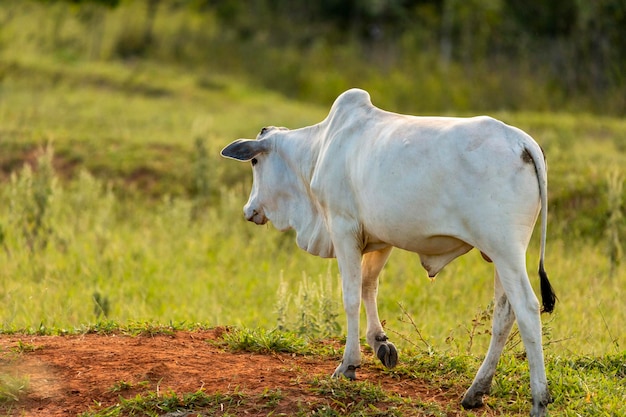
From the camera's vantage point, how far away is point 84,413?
12.5ft

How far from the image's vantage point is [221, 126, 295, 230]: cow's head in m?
Result: 4.73

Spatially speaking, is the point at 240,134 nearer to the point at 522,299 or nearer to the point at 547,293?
the point at 547,293

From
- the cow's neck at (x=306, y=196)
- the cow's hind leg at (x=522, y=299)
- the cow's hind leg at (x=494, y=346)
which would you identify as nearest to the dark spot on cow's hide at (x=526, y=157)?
the cow's hind leg at (x=522, y=299)

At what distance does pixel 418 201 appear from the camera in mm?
3756

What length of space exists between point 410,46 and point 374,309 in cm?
1321

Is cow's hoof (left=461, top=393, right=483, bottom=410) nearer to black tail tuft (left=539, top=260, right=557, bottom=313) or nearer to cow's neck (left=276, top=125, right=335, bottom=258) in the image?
black tail tuft (left=539, top=260, right=557, bottom=313)

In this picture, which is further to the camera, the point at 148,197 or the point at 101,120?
the point at 101,120

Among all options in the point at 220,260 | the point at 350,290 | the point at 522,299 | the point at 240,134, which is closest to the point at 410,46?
the point at 240,134

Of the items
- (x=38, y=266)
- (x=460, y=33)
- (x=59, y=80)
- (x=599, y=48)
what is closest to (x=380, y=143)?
(x=38, y=266)

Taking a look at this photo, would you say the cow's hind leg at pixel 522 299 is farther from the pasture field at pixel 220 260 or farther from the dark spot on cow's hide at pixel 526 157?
the pasture field at pixel 220 260

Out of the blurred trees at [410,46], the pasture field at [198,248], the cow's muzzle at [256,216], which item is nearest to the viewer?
the cow's muzzle at [256,216]

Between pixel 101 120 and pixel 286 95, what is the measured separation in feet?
15.8

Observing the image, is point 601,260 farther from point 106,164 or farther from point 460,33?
point 460,33

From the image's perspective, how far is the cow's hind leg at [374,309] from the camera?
4227 millimetres
